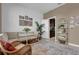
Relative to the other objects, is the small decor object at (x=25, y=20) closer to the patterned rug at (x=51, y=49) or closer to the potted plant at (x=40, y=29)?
the potted plant at (x=40, y=29)

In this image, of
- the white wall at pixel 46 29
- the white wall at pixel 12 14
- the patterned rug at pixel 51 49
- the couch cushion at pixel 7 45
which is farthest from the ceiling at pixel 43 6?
the couch cushion at pixel 7 45

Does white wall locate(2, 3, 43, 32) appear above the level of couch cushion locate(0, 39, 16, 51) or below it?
above

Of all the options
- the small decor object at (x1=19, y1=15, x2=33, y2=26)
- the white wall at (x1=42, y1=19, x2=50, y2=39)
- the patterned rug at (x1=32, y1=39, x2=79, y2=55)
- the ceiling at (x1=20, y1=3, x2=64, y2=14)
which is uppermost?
the ceiling at (x1=20, y1=3, x2=64, y2=14)

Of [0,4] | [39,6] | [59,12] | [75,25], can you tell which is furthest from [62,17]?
[0,4]

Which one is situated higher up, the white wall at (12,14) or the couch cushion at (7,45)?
the white wall at (12,14)

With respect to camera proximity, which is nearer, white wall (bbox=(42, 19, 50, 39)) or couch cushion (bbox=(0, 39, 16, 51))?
couch cushion (bbox=(0, 39, 16, 51))

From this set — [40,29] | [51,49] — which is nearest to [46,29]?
[40,29]

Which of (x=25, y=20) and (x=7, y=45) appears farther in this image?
(x=25, y=20)

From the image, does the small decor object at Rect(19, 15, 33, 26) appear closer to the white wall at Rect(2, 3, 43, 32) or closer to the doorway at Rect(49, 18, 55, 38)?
the white wall at Rect(2, 3, 43, 32)

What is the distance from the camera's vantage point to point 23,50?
9.70 ft

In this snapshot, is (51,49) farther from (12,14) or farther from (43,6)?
(12,14)

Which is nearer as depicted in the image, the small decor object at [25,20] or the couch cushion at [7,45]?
the couch cushion at [7,45]

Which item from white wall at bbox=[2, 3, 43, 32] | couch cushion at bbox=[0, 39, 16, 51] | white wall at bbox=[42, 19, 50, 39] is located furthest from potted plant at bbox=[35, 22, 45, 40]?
couch cushion at bbox=[0, 39, 16, 51]

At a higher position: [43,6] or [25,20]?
[43,6]
